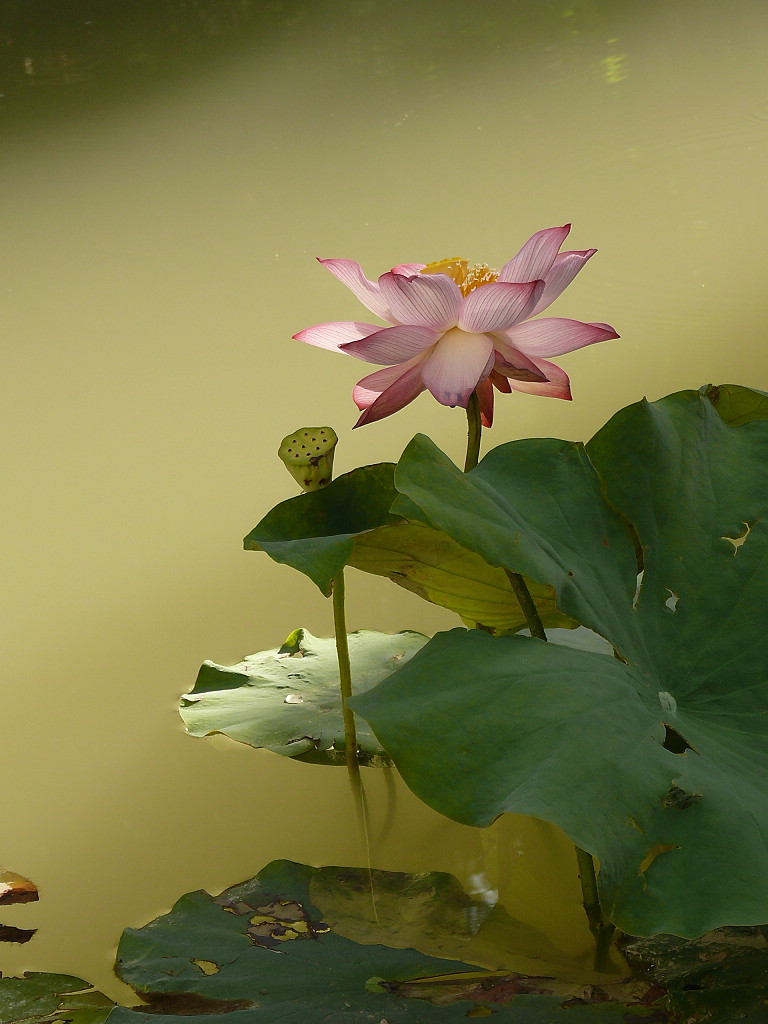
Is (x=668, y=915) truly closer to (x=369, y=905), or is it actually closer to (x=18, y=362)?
(x=369, y=905)

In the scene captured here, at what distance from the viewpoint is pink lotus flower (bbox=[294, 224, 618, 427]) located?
1.96 feet

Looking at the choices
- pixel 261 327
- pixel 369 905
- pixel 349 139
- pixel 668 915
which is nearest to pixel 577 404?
pixel 261 327

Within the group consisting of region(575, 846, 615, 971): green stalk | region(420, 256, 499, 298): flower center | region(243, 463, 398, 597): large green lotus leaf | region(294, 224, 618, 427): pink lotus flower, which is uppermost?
region(420, 256, 499, 298): flower center

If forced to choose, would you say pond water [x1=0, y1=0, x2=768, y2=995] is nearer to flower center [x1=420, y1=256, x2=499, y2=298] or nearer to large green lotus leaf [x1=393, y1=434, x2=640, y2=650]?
large green lotus leaf [x1=393, y1=434, x2=640, y2=650]

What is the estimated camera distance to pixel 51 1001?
0.58 meters

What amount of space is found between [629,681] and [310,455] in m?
0.26

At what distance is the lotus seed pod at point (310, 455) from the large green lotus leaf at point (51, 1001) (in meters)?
0.34

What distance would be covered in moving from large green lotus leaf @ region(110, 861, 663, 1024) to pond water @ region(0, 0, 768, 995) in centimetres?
6

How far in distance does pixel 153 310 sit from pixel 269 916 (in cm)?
143

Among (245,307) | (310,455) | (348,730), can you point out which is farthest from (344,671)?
(245,307)

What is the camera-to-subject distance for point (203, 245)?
2086 millimetres

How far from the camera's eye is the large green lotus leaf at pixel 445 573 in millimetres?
625

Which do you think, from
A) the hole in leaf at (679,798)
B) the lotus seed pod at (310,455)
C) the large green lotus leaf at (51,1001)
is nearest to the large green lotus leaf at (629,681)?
the hole in leaf at (679,798)

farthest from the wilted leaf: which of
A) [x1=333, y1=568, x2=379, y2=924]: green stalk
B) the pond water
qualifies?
[x1=333, y1=568, x2=379, y2=924]: green stalk
